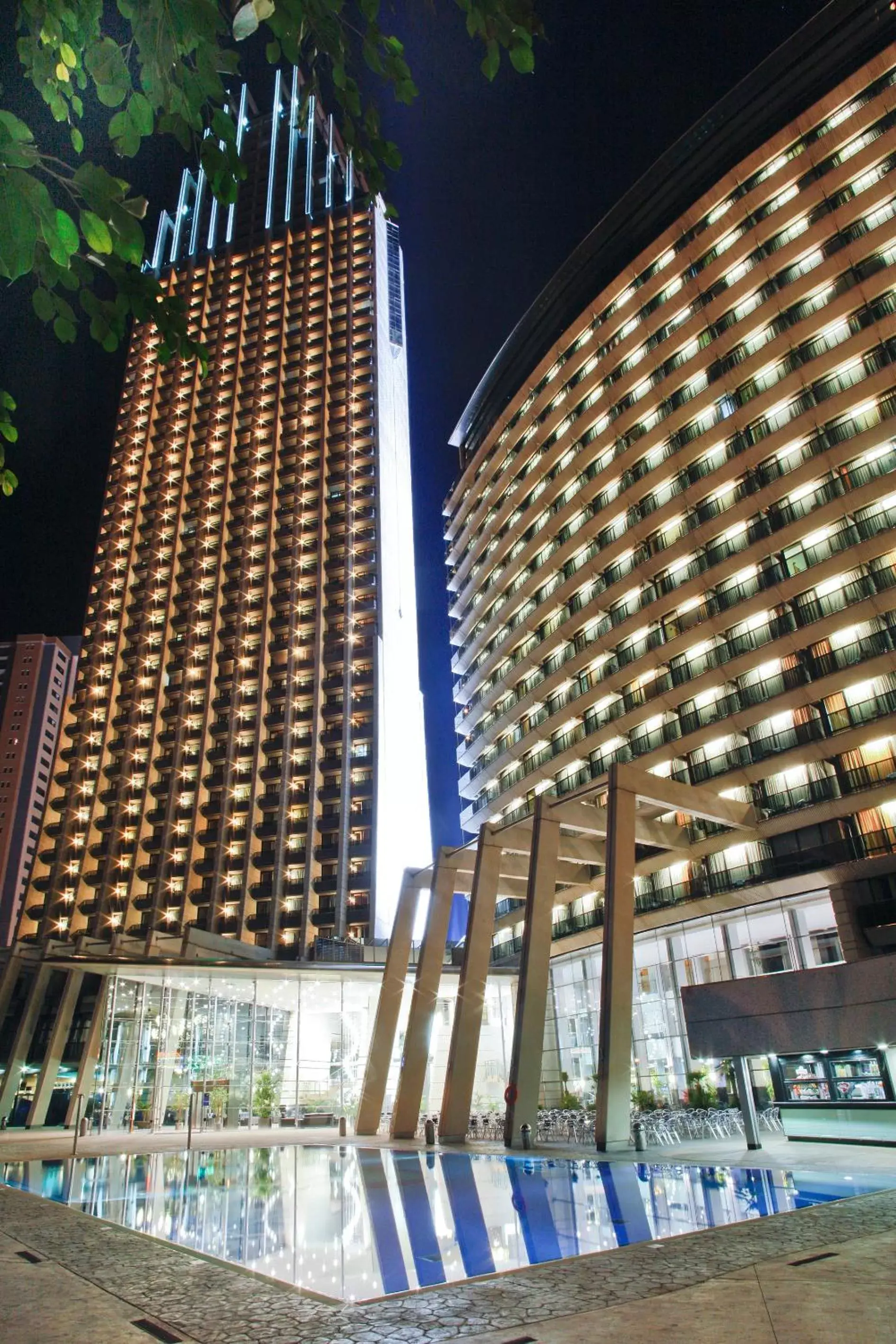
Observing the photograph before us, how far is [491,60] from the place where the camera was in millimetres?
4352

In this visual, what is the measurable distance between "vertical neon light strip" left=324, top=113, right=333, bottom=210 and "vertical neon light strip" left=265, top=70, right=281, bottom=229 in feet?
23.3

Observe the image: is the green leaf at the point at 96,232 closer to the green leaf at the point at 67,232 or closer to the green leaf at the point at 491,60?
the green leaf at the point at 67,232

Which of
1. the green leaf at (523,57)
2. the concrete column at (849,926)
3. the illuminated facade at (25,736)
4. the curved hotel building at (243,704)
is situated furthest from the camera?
the illuminated facade at (25,736)

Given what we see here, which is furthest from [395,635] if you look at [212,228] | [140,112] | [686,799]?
[140,112]

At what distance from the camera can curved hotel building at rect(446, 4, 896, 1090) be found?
1212 inches

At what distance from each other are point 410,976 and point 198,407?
7480 centimetres

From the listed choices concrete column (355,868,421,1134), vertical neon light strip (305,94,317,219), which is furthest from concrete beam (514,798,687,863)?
vertical neon light strip (305,94,317,219)

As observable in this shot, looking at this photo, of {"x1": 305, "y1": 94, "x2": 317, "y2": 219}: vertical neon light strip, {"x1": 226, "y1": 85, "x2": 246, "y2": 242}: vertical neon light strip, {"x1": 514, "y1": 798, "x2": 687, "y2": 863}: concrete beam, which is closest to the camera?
{"x1": 514, "y1": 798, "x2": 687, "y2": 863}: concrete beam

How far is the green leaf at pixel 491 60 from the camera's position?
4.23 metres

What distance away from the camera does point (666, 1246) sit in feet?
30.8

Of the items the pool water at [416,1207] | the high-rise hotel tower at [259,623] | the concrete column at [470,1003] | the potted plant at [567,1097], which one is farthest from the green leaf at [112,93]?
the high-rise hotel tower at [259,623]

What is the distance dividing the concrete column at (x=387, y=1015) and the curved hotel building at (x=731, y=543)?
7.89m

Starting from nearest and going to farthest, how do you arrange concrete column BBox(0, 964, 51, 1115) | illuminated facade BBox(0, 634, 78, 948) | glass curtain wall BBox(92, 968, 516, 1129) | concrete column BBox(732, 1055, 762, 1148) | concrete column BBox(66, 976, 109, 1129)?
concrete column BBox(732, 1055, 762, 1148) < glass curtain wall BBox(92, 968, 516, 1129) < concrete column BBox(66, 976, 109, 1129) < concrete column BBox(0, 964, 51, 1115) < illuminated facade BBox(0, 634, 78, 948)

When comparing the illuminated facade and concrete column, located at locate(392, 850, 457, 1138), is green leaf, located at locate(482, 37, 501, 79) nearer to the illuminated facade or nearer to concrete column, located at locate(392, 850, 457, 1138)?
concrete column, located at locate(392, 850, 457, 1138)
